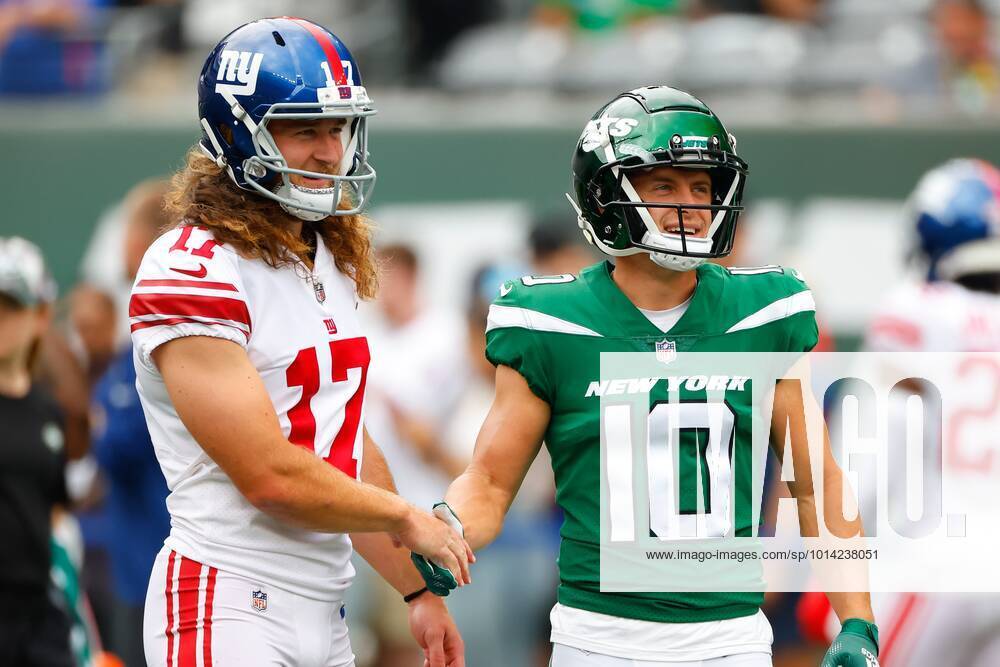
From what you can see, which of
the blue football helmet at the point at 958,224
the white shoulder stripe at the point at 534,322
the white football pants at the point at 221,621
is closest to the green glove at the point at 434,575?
the white football pants at the point at 221,621

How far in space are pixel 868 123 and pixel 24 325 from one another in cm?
589

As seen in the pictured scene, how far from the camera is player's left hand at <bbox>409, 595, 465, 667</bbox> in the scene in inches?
152

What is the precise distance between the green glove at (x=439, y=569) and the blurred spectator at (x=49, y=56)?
24.5ft

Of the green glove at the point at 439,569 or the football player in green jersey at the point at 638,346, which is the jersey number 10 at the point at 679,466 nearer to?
the football player in green jersey at the point at 638,346

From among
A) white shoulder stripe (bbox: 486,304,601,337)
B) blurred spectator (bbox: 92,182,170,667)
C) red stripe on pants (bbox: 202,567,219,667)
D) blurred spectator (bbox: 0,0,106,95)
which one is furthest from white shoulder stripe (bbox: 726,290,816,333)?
blurred spectator (bbox: 0,0,106,95)

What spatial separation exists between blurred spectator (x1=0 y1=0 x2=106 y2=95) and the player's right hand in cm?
754

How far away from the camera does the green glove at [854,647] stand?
3.57m

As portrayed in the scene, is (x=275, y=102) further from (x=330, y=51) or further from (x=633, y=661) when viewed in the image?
(x=633, y=661)

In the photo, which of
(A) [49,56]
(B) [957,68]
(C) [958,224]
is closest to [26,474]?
(C) [958,224]

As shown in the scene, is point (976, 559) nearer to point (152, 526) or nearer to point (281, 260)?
point (281, 260)

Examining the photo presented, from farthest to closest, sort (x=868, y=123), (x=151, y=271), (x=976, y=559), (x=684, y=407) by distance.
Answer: (x=868, y=123) → (x=976, y=559) → (x=684, y=407) → (x=151, y=271)

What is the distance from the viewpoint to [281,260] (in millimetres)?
3602

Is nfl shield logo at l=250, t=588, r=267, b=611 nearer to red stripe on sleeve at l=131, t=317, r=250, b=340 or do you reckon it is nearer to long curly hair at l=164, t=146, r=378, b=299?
red stripe on sleeve at l=131, t=317, r=250, b=340

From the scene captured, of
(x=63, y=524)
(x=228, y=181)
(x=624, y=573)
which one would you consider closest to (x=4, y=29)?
(x=63, y=524)
